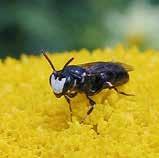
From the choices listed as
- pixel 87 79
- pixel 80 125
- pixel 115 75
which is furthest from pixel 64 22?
pixel 80 125

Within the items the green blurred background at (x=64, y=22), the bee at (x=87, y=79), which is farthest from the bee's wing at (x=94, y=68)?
the green blurred background at (x=64, y=22)

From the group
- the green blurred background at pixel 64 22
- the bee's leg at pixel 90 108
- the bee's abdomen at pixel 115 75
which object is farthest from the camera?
the green blurred background at pixel 64 22

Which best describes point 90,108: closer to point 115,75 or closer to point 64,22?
point 115,75

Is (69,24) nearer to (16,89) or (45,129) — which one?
(16,89)

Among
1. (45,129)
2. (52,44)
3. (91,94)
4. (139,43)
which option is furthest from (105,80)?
(52,44)

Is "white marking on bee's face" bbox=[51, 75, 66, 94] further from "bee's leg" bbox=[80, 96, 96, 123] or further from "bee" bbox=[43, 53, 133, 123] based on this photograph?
"bee's leg" bbox=[80, 96, 96, 123]

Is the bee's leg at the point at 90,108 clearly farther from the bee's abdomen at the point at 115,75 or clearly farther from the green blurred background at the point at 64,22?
the green blurred background at the point at 64,22
